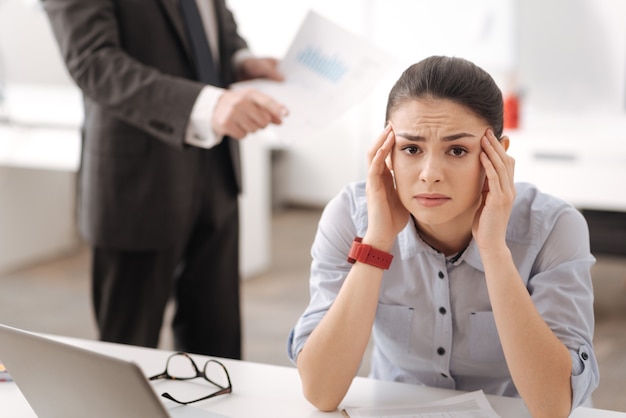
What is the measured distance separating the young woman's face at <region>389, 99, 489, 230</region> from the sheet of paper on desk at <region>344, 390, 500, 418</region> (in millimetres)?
297

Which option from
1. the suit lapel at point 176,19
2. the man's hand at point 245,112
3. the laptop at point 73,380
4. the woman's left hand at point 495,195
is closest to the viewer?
the laptop at point 73,380

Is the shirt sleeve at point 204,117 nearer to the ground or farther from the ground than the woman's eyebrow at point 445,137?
nearer to the ground

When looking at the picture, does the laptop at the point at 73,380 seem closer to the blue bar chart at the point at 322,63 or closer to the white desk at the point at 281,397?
the white desk at the point at 281,397

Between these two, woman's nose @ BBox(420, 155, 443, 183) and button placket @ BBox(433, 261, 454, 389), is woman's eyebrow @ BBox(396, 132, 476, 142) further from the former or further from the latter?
button placket @ BBox(433, 261, 454, 389)

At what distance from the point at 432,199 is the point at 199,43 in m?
1.01

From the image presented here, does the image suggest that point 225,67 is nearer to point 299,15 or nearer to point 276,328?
point 276,328

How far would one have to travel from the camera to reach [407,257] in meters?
1.64

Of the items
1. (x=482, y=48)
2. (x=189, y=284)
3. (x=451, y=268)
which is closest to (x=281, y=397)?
(x=451, y=268)

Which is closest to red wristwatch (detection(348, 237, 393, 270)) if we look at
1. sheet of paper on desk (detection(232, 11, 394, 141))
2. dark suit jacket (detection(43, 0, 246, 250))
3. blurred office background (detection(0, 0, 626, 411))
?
sheet of paper on desk (detection(232, 11, 394, 141))

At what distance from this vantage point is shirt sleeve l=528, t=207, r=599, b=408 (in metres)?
1.46

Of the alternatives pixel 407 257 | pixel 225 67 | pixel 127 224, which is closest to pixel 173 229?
pixel 127 224

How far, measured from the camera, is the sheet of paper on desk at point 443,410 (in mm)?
1383

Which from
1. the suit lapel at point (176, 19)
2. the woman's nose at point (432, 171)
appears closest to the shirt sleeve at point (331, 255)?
the woman's nose at point (432, 171)

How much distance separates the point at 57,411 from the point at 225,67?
4.42 feet
